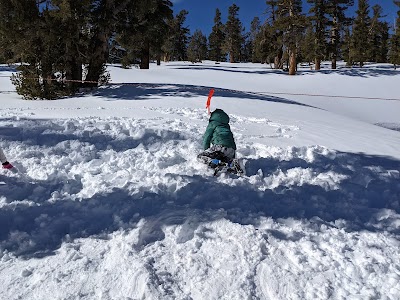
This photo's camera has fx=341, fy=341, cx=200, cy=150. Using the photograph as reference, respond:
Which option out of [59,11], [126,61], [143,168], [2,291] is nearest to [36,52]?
[59,11]

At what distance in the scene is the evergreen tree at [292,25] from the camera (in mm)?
25562

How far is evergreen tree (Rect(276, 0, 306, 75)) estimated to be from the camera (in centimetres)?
2556

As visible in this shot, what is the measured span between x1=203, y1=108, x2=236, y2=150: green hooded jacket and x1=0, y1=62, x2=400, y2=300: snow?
446 millimetres

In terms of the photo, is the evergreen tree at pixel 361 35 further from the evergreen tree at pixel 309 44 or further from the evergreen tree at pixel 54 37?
the evergreen tree at pixel 54 37

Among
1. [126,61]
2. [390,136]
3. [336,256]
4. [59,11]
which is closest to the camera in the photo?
[336,256]

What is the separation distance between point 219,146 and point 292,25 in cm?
2358

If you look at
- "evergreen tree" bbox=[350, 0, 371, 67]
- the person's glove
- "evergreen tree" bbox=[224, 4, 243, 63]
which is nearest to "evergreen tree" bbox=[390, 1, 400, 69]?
"evergreen tree" bbox=[350, 0, 371, 67]

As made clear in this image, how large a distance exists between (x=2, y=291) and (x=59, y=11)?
431 inches

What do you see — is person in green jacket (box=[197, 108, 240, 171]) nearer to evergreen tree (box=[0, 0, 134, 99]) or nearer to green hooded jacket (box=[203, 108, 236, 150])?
green hooded jacket (box=[203, 108, 236, 150])

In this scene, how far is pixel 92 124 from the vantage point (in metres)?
7.86

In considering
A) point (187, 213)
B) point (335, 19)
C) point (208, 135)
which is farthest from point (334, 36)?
point (187, 213)

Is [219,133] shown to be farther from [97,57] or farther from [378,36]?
[378,36]

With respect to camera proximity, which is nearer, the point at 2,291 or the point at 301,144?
the point at 2,291

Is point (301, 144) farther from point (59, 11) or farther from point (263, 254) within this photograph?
point (59, 11)
